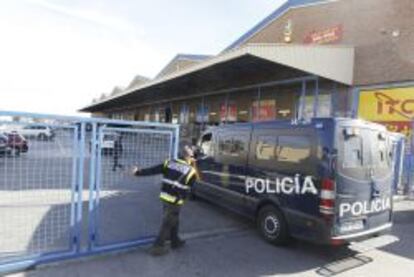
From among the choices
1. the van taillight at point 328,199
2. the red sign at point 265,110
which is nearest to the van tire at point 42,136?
the van taillight at point 328,199

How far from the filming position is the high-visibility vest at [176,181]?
5.68 meters

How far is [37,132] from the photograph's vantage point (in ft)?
16.3

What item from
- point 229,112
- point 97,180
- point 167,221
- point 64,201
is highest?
point 229,112

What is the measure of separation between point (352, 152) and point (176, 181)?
104 inches

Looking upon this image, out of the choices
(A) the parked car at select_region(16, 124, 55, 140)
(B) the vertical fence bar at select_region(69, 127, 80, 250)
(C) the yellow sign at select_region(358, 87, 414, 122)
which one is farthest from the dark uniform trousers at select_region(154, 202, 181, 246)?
(C) the yellow sign at select_region(358, 87, 414, 122)

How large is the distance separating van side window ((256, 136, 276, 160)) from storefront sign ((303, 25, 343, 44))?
35.1 ft

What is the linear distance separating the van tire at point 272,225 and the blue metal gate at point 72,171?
188cm

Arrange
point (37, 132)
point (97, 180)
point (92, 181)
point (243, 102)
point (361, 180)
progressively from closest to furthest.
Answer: point (37, 132) → point (92, 181) → point (97, 180) → point (361, 180) → point (243, 102)

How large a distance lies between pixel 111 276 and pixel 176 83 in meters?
16.5

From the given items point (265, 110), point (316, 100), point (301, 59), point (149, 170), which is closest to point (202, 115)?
point (265, 110)

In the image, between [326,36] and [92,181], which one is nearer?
[92,181]

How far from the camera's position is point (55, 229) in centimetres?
653

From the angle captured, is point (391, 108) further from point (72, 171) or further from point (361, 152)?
point (72, 171)

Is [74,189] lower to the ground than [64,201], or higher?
higher
